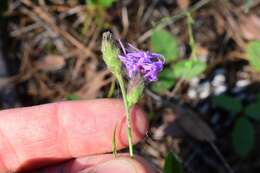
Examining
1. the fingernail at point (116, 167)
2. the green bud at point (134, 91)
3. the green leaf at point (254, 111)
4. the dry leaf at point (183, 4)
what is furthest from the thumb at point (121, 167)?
the dry leaf at point (183, 4)

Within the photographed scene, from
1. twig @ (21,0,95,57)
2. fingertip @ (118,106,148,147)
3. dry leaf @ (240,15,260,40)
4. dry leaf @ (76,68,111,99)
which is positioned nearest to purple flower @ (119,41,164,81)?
fingertip @ (118,106,148,147)

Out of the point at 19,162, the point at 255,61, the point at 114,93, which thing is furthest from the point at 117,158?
the point at 255,61

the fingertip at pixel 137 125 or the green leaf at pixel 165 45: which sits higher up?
the green leaf at pixel 165 45

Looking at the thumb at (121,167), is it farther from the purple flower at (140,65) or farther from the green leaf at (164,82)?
the green leaf at (164,82)

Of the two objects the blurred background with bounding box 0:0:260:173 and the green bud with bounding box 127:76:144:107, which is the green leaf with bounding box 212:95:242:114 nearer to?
the blurred background with bounding box 0:0:260:173

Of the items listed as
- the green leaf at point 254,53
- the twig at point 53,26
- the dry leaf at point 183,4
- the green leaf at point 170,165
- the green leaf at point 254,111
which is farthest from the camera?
the dry leaf at point 183,4
